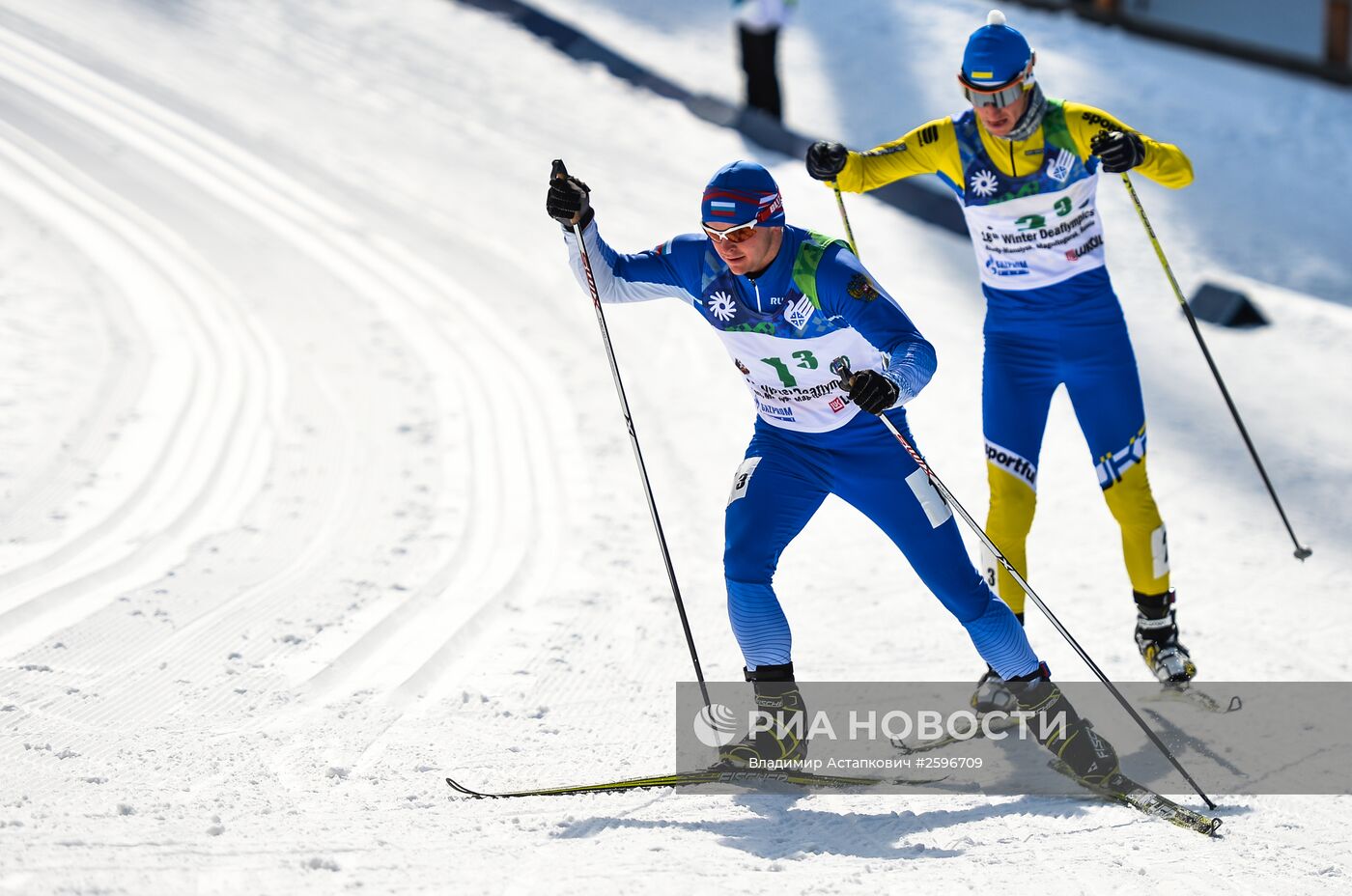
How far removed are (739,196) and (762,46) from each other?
928 centimetres

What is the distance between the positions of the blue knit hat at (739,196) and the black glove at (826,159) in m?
1.16

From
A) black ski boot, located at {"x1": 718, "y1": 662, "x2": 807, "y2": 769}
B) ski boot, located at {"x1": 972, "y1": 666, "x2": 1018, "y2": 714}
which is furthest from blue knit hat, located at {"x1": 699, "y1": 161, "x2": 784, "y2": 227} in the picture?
ski boot, located at {"x1": 972, "y1": 666, "x2": 1018, "y2": 714}

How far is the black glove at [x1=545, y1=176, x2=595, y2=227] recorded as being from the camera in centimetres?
443

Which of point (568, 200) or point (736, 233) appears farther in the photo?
point (568, 200)

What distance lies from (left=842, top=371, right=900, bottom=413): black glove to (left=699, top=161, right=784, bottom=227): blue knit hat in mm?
572

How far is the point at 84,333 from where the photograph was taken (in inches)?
318

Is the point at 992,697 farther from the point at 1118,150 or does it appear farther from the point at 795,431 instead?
the point at 1118,150

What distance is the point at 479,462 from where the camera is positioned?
24.1 ft

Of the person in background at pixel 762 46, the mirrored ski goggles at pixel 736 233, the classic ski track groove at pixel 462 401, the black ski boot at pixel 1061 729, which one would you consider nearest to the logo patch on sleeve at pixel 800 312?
the mirrored ski goggles at pixel 736 233

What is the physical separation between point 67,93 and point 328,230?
344cm

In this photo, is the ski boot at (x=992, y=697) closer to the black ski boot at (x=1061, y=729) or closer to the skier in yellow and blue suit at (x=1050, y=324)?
the skier in yellow and blue suit at (x=1050, y=324)

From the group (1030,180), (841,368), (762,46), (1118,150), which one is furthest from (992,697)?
(762,46)

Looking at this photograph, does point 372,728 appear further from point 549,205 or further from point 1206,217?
point 1206,217

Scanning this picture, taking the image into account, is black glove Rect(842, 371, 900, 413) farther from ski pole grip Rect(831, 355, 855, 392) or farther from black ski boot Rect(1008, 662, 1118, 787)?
black ski boot Rect(1008, 662, 1118, 787)
